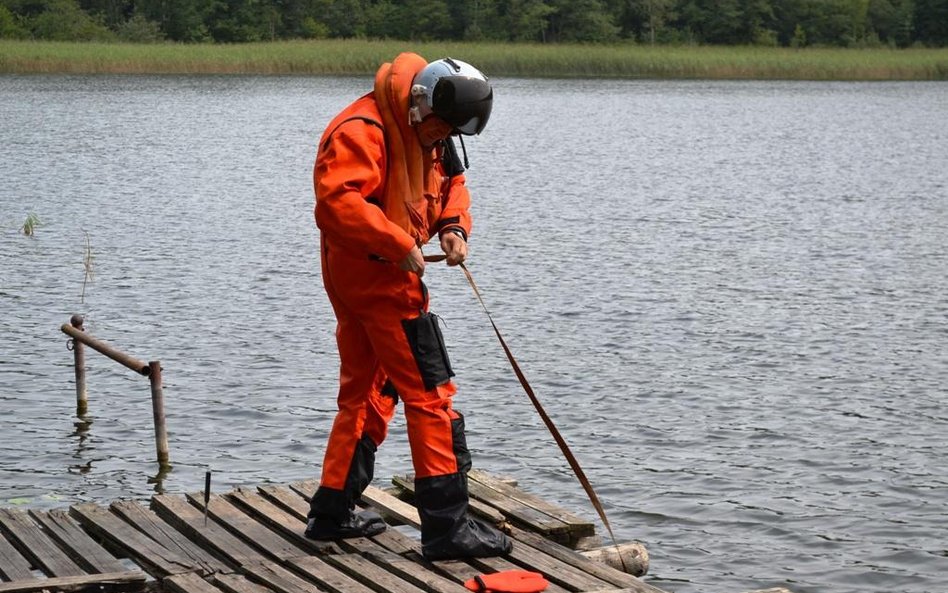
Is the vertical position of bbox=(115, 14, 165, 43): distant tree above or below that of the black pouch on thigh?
below

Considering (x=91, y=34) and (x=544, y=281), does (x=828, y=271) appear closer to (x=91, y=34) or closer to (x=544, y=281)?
(x=544, y=281)

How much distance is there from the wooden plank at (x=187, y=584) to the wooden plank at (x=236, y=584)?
0.05m

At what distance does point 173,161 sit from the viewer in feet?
109

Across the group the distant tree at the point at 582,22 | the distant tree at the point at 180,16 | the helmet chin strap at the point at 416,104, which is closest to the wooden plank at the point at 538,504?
Result: the helmet chin strap at the point at 416,104

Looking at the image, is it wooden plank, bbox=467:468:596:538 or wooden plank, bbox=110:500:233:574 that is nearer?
wooden plank, bbox=110:500:233:574

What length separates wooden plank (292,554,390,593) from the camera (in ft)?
20.5

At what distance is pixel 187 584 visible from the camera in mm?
6344

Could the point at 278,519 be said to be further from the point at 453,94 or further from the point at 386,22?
the point at 386,22

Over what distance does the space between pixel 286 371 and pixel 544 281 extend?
5783 mm

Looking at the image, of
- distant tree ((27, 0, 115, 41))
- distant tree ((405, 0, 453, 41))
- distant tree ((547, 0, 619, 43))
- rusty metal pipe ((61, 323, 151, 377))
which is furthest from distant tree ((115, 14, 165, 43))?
rusty metal pipe ((61, 323, 151, 377))

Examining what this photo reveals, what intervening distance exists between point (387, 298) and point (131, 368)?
3.96 m

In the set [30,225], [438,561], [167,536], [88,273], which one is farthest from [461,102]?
[30,225]

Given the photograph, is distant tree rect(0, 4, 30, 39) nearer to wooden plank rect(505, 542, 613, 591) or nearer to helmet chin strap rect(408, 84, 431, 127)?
helmet chin strap rect(408, 84, 431, 127)

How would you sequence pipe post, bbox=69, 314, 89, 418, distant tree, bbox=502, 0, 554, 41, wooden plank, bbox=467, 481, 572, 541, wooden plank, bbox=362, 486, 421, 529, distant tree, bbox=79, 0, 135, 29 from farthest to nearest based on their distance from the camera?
distant tree, bbox=502, 0, 554, 41
distant tree, bbox=79, 0, 135, 29
pipe post, bbox=69, 314, 89, 418
wooden plank, bbox=362, 486, 421, 529
wooden plank, bbox=467, 481, 572, 541
